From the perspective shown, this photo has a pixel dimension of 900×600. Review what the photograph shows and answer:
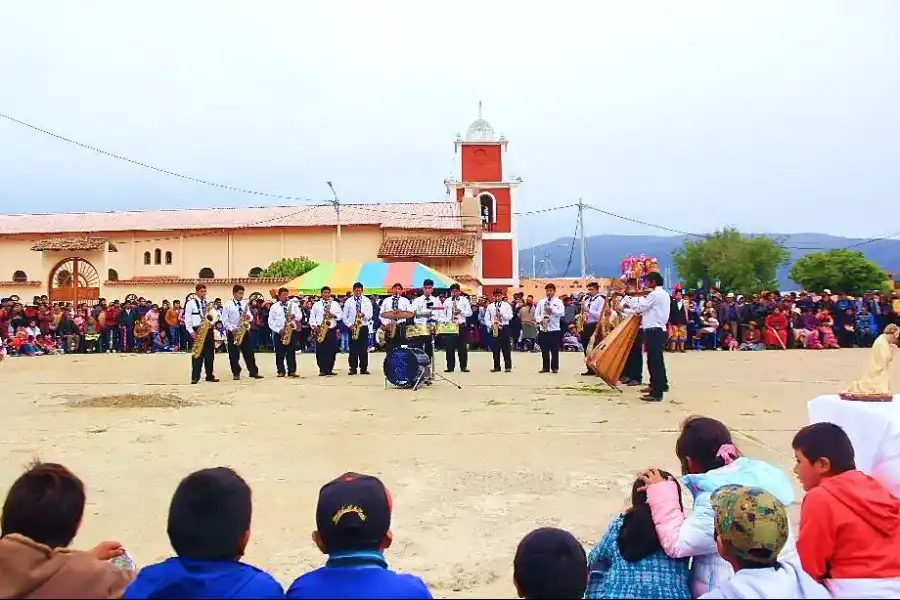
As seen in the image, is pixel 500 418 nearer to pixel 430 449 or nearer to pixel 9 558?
pixel 430 449

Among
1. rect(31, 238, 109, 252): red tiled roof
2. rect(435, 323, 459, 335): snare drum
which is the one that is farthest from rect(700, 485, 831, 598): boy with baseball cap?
rect(31, 238, 109, 252): red tiled roof

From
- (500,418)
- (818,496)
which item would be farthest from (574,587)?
(500,418)

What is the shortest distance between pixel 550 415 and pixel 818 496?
A: 20.7 feet

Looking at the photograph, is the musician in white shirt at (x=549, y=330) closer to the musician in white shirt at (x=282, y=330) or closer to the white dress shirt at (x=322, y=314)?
the white dress shirt at (x=322, y=314)

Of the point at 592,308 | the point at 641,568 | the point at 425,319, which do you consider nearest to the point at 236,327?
the point at 425,319

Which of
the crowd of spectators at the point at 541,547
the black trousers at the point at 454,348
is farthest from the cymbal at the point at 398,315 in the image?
the crowd of spectators at the point at 541,547

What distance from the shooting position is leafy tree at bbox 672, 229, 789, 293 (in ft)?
180

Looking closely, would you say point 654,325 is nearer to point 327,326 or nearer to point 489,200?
point 327,326

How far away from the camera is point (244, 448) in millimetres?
7449

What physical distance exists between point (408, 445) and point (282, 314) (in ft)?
27.8

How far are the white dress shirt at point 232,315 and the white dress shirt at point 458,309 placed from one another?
3801 mm

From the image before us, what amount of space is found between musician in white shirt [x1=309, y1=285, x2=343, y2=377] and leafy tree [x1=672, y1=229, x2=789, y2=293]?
44.1 metres

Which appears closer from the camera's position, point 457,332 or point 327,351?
point 457,332

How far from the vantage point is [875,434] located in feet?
14.5
